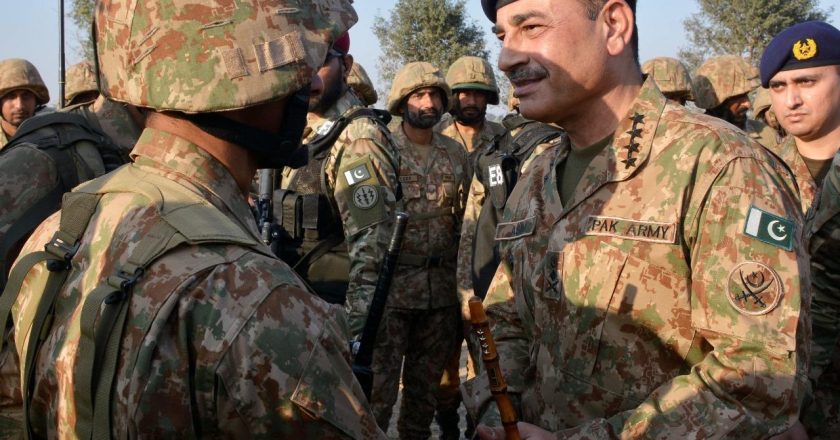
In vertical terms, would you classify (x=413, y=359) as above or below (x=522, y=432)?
below

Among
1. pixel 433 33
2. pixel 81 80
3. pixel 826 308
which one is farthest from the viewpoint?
pixel 433 33

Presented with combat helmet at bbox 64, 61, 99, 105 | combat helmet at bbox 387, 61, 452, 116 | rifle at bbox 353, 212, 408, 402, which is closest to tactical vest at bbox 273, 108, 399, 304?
rifle at bbox 353, 212, 408, 402

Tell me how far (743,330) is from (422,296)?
181 inches

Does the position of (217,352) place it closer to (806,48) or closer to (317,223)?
(317,223)

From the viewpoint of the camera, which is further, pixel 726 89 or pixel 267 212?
pixel 726 89

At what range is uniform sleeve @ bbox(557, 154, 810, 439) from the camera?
2135 mm

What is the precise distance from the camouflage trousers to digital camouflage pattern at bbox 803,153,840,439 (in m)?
3.27

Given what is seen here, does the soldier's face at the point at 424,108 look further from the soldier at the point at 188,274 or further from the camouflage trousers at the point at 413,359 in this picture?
the soldier at the point at 188,274

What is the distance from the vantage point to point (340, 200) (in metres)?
5.15

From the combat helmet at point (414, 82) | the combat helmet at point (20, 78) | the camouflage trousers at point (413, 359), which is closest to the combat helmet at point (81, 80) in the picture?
the combat helmet at point (20, 78)

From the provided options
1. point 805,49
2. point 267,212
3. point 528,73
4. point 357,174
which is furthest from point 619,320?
point 267,212

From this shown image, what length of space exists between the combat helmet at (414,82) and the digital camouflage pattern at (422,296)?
0.65m

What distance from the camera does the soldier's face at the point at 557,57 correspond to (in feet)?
8.50

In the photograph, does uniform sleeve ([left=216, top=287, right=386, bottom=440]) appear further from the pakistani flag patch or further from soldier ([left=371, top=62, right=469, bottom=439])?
soldier ([left=371, top=62, right=469, bottom=439])
